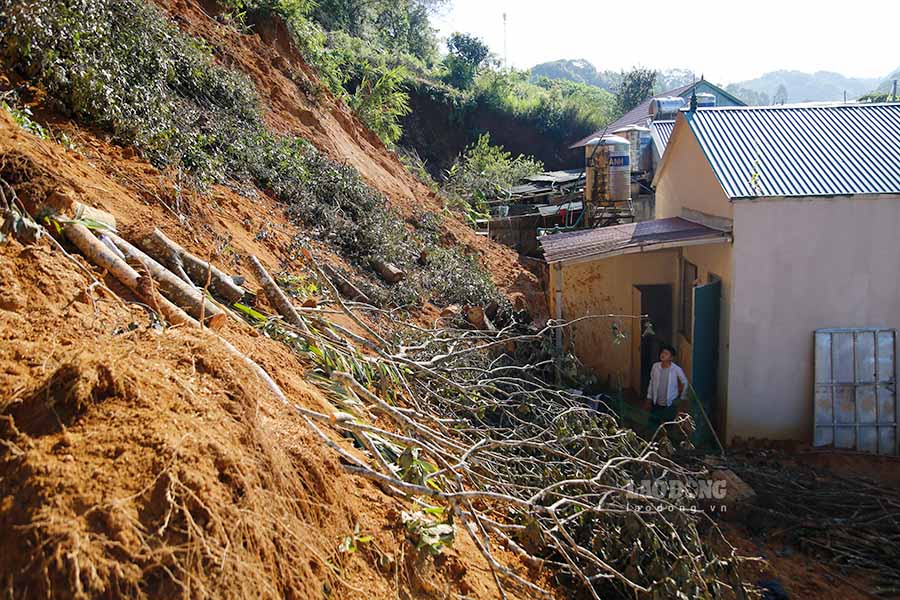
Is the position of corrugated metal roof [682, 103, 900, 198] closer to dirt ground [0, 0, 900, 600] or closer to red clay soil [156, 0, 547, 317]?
red clay soil [156, 0, 547, 317]

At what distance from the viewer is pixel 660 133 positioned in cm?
1833

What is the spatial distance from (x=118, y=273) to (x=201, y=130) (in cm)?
531

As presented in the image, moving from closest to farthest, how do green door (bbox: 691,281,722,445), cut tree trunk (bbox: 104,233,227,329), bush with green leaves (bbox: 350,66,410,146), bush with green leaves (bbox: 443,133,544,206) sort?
cut tree trunk (bbox: 104,233,227,329) < green door (bbox: 691,281,722,445) < bush with green leaves (bbox: 350,66,410,146) < bush with green leaves (bbox: 443,133,544,206)

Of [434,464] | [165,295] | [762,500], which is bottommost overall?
[762,500]

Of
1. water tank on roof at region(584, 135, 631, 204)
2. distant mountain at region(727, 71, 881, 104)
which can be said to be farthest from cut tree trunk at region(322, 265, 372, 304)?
distant mountain at region(727, 71, 881, 104)

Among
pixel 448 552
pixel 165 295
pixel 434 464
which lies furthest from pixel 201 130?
pixel 448 552

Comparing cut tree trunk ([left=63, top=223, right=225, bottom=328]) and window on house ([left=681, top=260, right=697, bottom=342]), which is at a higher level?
cut tree trunk ([left=63, top=223, right=225, bottom=328])

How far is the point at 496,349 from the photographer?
8625mm

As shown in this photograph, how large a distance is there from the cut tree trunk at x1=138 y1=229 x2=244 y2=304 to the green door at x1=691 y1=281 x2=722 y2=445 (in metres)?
6.27

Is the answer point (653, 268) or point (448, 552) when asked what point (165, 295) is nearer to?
point (448, 552)

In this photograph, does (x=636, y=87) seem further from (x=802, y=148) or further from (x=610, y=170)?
(x=802, y=148)

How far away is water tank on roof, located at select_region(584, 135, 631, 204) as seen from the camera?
610 inches

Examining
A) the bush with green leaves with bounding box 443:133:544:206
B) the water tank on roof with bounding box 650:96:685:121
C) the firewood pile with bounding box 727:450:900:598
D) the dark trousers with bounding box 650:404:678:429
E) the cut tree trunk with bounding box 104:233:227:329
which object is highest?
the water tank on roof with bounding box 650:96:685:121

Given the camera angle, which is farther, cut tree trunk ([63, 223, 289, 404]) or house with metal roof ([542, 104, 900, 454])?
house with metal roof ([542, 104, 900, 454])
